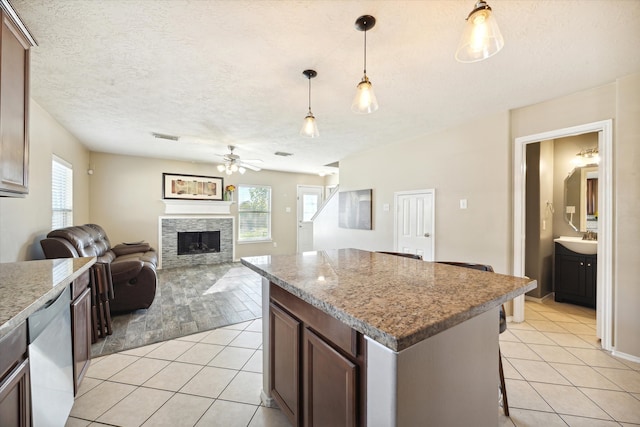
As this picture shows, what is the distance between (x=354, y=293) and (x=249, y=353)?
1790 millimetres

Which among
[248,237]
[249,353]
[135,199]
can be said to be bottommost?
[249,353]

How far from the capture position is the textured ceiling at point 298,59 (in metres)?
1.57

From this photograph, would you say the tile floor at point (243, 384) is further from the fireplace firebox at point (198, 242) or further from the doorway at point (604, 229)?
the fireplace firebox at point (198, 242)

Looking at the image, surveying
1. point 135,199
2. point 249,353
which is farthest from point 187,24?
point 135,199

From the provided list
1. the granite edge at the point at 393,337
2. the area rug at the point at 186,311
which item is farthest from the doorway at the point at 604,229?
the area rug at the point at 186,311

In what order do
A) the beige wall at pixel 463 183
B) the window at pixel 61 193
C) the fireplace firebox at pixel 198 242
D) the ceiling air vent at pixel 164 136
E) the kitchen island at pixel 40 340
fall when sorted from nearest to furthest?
the kitchen island at pixel 40 340
the beige wall at pixel 463 183
the window at pixel 61 193
the ceiling air vent at pixel 164 136
the fireplace firebox at pixel 198 242

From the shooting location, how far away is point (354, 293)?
3.53 ft

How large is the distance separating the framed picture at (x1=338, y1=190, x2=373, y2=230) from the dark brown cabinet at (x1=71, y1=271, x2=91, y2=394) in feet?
13.2

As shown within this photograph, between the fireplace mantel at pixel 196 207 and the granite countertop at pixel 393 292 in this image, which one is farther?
the fireplace mantel at pixel 196 207

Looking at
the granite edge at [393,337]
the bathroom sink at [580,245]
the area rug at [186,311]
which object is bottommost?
the area rug at [186,311]

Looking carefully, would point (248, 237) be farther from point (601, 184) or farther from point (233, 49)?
point (601, 184)

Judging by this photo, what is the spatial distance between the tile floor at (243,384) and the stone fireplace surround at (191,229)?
12.5 ft

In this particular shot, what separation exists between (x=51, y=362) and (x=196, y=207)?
17.3ft

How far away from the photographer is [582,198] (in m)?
3.82
